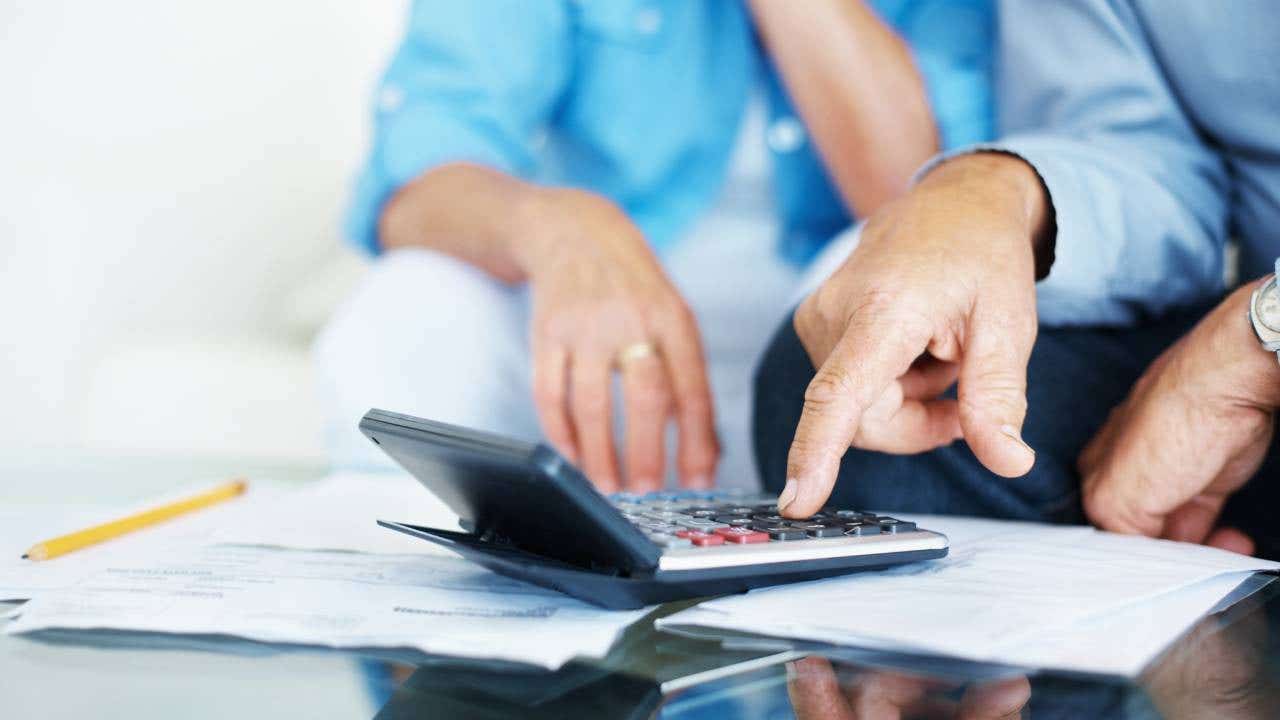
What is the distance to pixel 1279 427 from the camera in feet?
1.76

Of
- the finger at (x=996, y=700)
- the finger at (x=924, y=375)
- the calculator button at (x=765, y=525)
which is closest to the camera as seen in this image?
the finger at (x=996, y=700)

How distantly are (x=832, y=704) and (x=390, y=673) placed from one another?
0.15m

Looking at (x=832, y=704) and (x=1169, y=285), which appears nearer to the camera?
(x=832, y=704)

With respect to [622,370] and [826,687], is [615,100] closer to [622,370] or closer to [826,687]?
[622,370]

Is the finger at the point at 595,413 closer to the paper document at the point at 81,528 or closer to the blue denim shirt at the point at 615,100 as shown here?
the paper document at the point at 81,528

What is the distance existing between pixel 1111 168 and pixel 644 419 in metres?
0.35

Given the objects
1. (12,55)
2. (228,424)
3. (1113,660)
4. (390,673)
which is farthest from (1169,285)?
(12,55)

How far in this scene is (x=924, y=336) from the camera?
45 cm

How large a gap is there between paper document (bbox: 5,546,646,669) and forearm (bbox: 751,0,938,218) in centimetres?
65

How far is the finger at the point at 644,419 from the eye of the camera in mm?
747

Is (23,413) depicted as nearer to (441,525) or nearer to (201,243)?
(201,243)

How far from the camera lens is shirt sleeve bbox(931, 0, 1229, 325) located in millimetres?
594

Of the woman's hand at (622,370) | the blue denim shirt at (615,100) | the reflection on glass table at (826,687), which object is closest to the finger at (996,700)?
the reflection on glass table at (826,687)

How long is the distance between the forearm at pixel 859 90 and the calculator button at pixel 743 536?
644 millimetres
